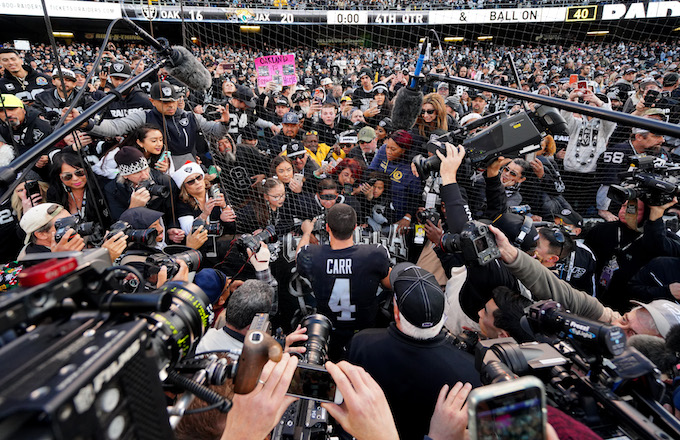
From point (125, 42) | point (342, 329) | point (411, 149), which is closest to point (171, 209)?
point (342, 329)

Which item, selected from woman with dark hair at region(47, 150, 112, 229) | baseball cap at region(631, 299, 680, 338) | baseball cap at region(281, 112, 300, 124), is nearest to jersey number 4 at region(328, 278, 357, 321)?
baseball cap at region(631, 299, 680, 338)

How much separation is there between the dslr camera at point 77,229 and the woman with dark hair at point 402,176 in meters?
2.48

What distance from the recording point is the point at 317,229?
292 centimetres

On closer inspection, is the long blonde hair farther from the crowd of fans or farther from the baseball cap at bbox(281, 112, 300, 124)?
the baseball cap at bbox(281, 112, 300, 124)

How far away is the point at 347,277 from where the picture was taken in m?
2.20

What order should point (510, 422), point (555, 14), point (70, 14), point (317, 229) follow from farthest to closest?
point (70, 14) < point (555, 14) < point (317, 229) < point (510, 422)

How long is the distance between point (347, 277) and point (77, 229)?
178cm

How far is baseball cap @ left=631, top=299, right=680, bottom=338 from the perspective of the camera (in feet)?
5.45

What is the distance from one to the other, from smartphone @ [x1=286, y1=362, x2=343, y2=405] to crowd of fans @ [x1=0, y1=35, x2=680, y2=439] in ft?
0.20

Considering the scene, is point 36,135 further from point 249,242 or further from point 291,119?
point 249,242

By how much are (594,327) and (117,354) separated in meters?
1.34

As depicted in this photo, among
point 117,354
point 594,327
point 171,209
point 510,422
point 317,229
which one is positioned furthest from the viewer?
point 171,209

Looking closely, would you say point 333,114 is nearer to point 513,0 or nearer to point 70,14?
point 513,0

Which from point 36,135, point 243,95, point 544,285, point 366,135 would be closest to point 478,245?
point 544,285
